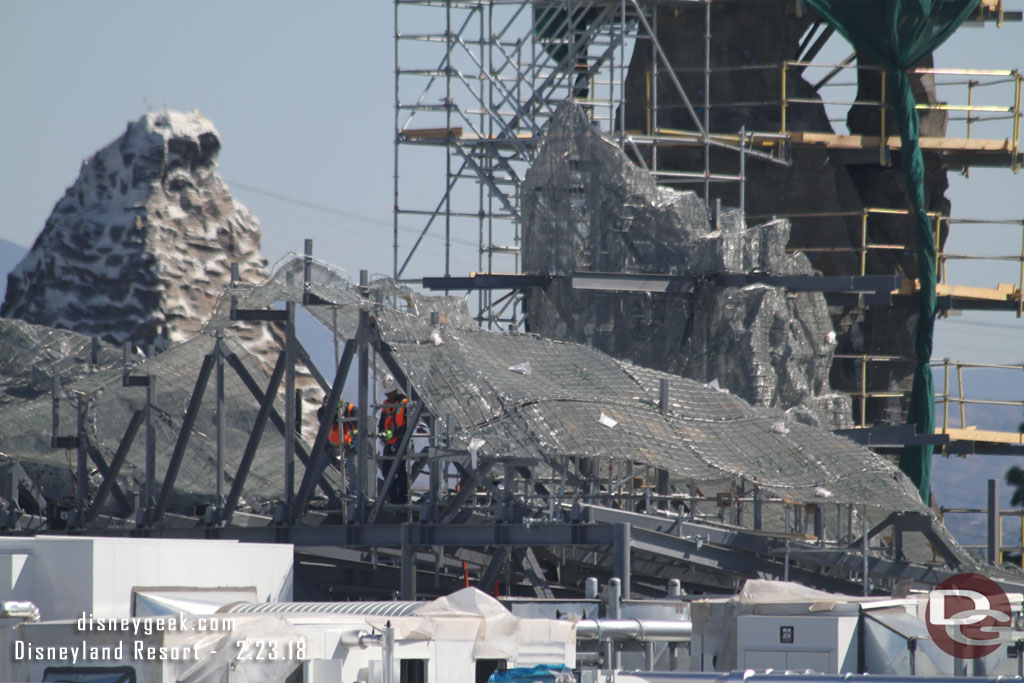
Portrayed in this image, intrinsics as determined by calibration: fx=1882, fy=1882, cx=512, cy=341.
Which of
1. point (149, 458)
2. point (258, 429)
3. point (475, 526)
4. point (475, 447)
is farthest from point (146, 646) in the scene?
point (149, 458)

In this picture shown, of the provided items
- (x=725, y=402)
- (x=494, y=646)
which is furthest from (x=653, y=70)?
(x=494, y=646)

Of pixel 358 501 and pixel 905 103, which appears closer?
pixel 358 501

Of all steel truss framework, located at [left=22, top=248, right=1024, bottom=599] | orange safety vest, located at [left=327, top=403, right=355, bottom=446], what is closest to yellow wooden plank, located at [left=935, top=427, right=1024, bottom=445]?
steel truss framework, located at [left=22, top=248, right=1024, bottom=599]

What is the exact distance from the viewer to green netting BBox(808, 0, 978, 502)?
3841 cm

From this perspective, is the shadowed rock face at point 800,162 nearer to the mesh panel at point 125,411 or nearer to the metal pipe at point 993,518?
the metal pipe at point 993,518

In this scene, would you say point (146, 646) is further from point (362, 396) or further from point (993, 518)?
point (993, 518)

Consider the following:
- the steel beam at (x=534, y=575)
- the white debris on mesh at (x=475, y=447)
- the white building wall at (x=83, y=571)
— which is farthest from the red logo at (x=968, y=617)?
the steel beam at (x=534, y=575)

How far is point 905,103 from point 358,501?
53.3 feet

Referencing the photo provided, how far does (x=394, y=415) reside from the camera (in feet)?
103

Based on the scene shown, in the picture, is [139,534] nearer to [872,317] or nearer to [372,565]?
[372,565]

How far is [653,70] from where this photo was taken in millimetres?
39000

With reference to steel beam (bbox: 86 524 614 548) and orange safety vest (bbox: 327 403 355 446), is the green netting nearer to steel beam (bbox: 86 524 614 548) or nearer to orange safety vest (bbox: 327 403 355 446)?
orange safety vest (bbox: 327 403 355 446)

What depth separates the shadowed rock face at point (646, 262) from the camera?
35.6m

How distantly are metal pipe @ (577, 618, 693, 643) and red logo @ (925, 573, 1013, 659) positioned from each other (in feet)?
8.63
